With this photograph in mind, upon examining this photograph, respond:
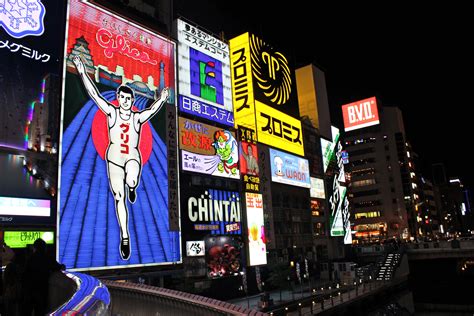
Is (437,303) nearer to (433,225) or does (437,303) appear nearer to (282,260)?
(282,260)

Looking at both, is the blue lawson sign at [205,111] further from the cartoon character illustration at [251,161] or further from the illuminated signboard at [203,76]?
the cartoon character illustration at [251,161]

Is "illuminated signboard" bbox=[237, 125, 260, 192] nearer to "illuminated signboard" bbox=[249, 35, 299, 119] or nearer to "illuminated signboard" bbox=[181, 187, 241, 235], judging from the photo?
"illuminated signboard" bbox=[181, 187, 241, 235]

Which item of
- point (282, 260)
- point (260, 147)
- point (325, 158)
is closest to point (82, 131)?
point (260, 147)

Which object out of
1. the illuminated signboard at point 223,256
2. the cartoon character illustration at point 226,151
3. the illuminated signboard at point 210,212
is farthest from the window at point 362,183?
the illuminated signboard at point 223,256

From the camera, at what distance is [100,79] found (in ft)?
95.2

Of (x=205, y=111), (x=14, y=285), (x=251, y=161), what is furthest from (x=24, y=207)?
(x=251, y=161)

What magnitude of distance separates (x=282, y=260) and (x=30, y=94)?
3459 cm

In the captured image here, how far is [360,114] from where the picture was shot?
4439 inches

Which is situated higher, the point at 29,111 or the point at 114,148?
the point at 29,111

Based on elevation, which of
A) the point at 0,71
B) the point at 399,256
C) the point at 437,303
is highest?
the point at 0,71

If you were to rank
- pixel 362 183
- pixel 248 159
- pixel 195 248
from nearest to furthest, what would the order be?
pixel 195 248
pixel 248 159
pixel 362 183

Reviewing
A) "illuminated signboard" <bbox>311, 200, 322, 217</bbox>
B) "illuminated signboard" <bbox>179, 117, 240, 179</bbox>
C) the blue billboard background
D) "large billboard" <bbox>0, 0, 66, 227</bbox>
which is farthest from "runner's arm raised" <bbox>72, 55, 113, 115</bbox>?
"illuminated signboard" <bbox>311, 200, 322, 217</bbox>

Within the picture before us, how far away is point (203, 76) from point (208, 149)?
7706 millimetres

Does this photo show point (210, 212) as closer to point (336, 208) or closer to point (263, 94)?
point (263, 94)
